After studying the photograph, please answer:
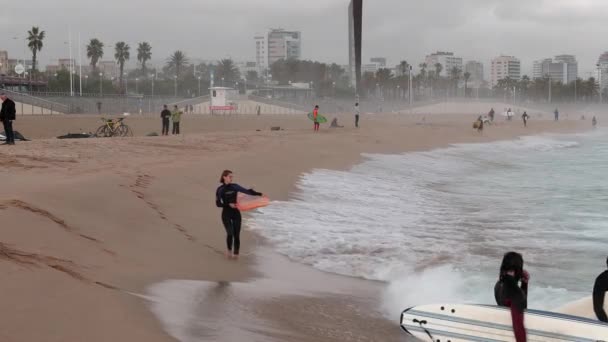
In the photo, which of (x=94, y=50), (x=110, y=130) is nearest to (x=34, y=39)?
(x=94, y=50)

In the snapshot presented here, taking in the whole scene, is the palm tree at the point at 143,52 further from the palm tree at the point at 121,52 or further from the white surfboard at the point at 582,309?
the white surfboard at the point at 582,309

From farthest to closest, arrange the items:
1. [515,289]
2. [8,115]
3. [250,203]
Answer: [8,115]
[250,203]
[515,289]

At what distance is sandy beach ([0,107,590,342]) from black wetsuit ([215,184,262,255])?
279mm

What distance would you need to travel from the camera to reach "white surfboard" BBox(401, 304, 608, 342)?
18.5 feet

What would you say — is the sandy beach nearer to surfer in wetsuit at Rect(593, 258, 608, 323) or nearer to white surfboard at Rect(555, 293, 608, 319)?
white surfboard at Rect(555, 293, 608, 319)

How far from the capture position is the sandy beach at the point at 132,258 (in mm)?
5793

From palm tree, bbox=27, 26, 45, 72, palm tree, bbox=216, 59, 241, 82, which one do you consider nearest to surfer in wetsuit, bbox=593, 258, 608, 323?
palm tree, bbox=27, 26, 45, 72

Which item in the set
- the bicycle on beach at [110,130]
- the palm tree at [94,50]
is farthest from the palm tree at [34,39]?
the bicycle on beach at [110,130]

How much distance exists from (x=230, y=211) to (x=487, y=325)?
449 centimetres

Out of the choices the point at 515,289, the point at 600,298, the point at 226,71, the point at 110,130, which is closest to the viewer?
the point at 515,289

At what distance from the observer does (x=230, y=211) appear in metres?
9.48

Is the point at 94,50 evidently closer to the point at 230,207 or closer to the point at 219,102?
the point at 219,102

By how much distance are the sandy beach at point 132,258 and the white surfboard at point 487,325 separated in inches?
20.8

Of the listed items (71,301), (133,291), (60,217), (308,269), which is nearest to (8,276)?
(71,301)
